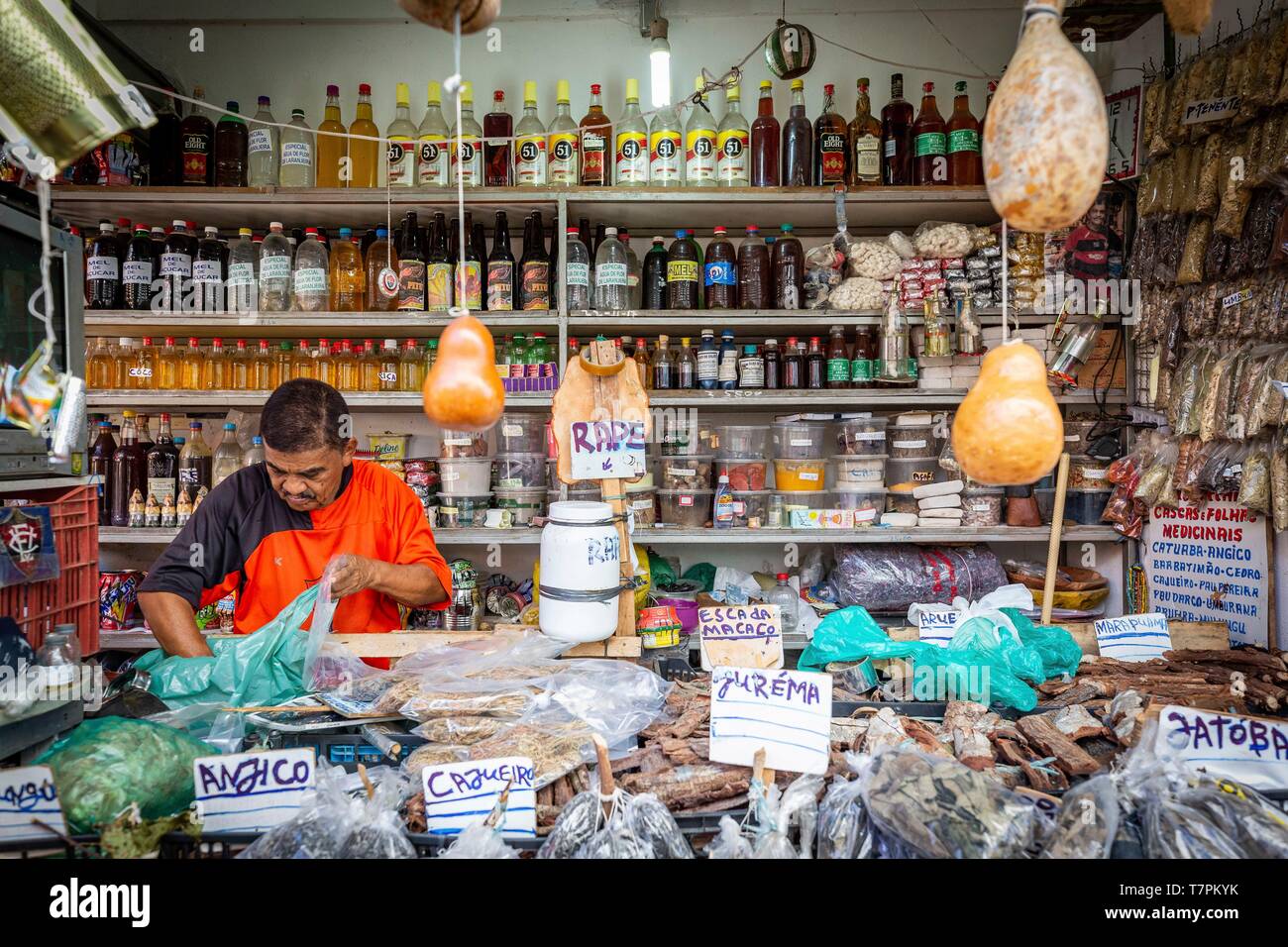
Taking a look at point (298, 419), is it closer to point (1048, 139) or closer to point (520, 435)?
point (520, 435)

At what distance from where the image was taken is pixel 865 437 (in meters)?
3.70

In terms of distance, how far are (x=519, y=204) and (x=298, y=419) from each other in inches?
70.5

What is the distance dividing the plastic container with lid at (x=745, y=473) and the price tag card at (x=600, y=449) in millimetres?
1551


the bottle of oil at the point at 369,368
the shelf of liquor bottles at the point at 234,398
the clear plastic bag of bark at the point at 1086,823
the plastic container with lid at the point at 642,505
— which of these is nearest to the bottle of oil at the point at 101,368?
the shelf of liquor bottles at the point at 234,398

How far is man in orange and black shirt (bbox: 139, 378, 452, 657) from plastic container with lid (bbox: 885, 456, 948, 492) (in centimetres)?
Result: 221

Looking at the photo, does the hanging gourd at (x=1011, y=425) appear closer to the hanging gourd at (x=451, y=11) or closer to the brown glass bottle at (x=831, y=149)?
the hanging gourd at (x=451, y=11)

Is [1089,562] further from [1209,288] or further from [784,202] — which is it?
[784,202]

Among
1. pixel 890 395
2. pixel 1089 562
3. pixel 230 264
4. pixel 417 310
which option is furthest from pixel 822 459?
pixel 230 264

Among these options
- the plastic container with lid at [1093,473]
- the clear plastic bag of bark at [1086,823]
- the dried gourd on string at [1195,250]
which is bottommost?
the clear plastic bag of bark at [1086,823]

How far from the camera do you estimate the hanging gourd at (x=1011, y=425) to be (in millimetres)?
1132

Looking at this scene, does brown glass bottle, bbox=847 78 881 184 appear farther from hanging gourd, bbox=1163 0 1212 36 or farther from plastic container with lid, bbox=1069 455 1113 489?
hanging gourd, bbox=1163 0 1212 36

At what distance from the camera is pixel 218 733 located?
165cm

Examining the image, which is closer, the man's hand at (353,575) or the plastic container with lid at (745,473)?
the man's hand at (353,575)

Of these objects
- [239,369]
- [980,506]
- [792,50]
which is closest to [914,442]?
[980,506]
